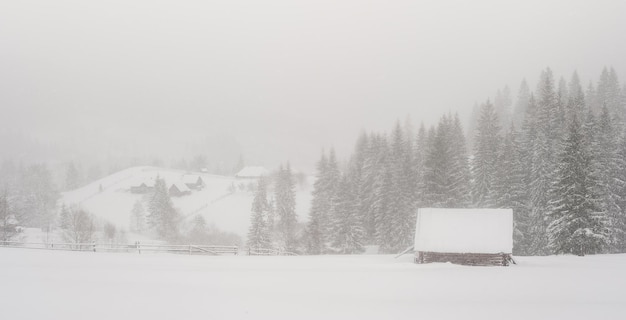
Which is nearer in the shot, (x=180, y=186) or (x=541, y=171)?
(x=541, y=171)

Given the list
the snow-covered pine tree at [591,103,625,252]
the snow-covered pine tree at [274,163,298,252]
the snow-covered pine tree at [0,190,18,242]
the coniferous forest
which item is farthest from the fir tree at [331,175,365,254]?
the snow-covered pine tree at [0,190,18,242]

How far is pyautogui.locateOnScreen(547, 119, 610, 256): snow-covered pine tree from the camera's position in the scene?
37.9 m

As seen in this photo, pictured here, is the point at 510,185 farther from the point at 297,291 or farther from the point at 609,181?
the point at 297,291

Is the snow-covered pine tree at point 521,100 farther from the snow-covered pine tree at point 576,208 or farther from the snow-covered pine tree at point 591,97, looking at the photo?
the snow-covered pine tree at point 576,208

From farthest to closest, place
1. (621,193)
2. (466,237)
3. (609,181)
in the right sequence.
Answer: (609,181), (621,193), (466,237)

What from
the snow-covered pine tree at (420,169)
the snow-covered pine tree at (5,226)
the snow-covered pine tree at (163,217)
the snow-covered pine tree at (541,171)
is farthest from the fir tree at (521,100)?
the snow-covered pine tree at (5,226)

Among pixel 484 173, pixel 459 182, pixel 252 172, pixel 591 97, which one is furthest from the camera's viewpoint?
pixel 252 172

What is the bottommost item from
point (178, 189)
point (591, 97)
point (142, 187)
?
point (178, 189)

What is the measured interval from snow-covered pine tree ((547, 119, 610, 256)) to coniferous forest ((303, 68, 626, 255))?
0.09 m

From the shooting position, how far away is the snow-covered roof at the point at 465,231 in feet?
107

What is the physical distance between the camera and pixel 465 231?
3366 cm

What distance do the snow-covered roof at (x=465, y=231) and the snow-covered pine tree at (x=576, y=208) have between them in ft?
30.1

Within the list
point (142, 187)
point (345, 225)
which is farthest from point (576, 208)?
point (142, 187)

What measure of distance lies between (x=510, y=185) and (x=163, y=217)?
71.3 metres
